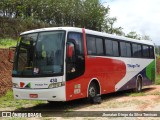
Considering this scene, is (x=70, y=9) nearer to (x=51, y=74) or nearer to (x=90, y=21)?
(x=90, y=21)

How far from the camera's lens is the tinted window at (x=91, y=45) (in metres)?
14.3

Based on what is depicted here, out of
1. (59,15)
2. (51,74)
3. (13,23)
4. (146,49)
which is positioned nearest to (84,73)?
(51,74)

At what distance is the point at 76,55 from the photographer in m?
13.2

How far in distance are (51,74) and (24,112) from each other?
5.65ft

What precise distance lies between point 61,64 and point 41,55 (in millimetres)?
841

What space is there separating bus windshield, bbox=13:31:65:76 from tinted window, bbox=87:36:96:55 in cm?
195

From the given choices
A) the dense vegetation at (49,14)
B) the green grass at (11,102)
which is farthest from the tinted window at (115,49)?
the dense vegetation at (49,14)

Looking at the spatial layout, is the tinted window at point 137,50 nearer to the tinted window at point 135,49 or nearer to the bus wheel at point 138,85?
the tinted window at point 135,49

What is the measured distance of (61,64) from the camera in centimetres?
1219

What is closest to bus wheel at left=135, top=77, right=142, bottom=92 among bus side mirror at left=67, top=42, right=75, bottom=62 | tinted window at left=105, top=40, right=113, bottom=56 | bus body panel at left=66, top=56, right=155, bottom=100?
bus body panel at left=66, top=56, right=155, bottom=100

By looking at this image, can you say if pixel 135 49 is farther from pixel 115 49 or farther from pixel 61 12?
pixel 61 12

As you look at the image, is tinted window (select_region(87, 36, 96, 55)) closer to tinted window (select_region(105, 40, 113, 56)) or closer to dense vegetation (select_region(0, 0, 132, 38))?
tinted window (select_region(105, 40, 113, 56))

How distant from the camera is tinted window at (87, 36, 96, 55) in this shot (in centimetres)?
1430

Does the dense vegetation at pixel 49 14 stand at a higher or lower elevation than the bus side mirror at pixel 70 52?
higher
